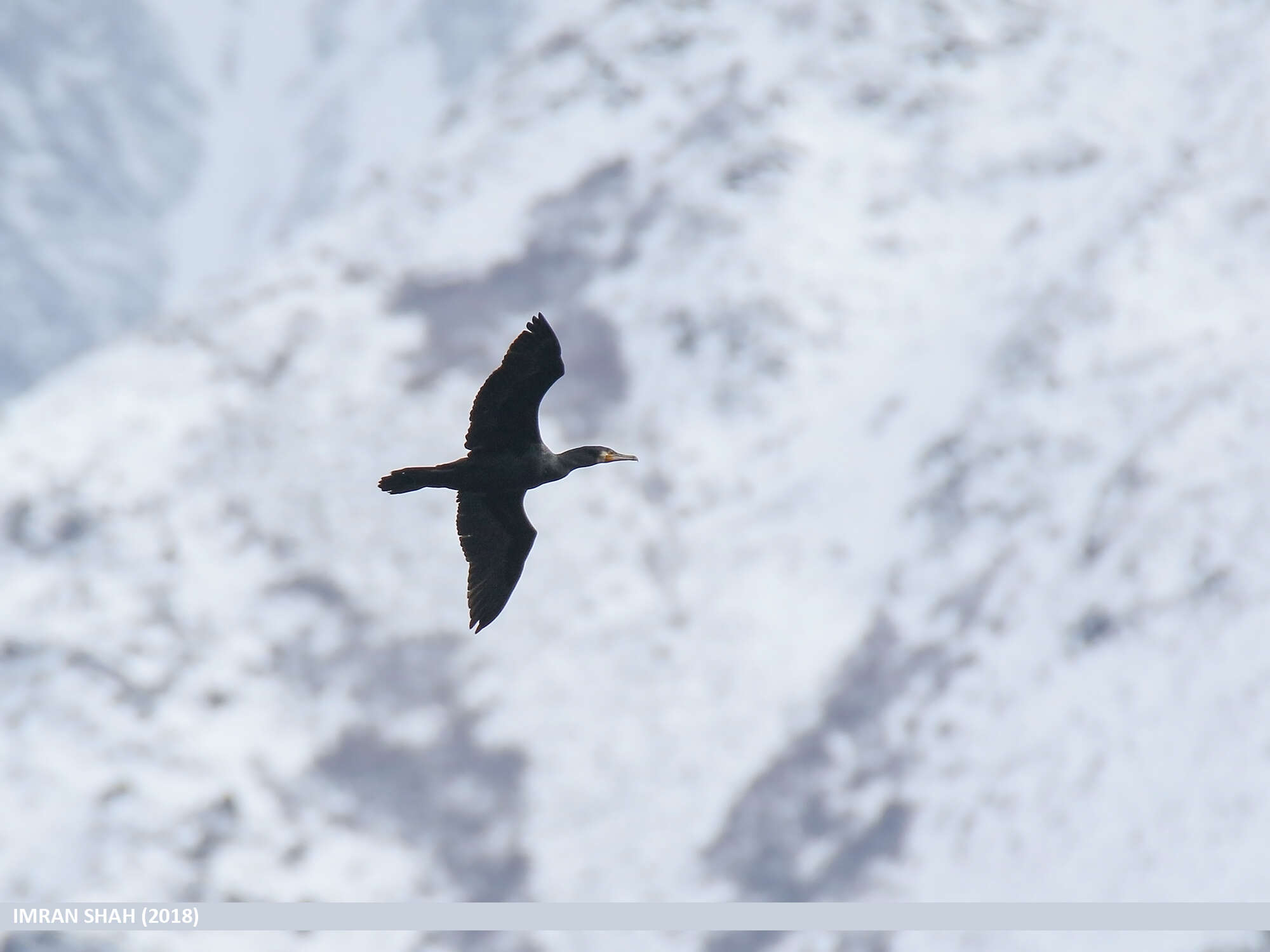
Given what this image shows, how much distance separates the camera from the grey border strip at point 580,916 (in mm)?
57000

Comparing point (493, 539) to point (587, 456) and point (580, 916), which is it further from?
point (580, 916)

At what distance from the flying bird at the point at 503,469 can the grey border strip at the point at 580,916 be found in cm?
3700

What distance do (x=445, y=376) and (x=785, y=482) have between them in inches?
656

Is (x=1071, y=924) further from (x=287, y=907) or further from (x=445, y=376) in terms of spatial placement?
(x=445, y=376)

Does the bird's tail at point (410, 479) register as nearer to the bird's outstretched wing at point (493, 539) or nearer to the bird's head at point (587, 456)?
the bird's head at point (587, 456)

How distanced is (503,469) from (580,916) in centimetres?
4696

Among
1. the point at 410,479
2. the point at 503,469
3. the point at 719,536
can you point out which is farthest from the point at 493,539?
the point at 719,536

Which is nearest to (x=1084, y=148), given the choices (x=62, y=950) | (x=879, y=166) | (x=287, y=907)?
(x=879, y=166)

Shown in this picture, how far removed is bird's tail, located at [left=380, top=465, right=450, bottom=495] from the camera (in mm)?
18484

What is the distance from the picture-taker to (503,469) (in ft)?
64.3

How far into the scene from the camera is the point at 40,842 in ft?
205

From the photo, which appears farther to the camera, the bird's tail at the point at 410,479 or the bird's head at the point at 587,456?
the bird's head at the point at 587,456

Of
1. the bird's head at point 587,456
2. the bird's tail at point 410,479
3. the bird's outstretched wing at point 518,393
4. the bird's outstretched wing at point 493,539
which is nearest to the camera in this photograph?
the bird's outstretched wing at point 518,393

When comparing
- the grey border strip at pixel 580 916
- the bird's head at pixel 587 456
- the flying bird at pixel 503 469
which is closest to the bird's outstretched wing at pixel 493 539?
the flying bird at pixel 503 469
